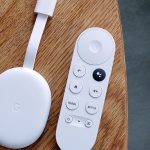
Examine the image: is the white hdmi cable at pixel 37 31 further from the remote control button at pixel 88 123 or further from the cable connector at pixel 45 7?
the remote control button at pixel 88 123

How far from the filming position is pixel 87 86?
57cm

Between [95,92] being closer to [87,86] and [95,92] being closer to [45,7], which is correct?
[87,86]

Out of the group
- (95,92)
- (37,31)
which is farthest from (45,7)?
(95,92)

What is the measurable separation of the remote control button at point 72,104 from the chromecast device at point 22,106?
29 millimetres

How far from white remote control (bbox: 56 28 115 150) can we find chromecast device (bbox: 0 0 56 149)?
3 cm

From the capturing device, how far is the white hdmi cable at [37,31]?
1.94 feet

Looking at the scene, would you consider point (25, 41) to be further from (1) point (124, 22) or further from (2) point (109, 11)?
(1) point (124, 22)

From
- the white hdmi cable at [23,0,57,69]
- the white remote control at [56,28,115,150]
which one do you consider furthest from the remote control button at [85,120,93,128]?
the white hdmi cable at [23,0,57,69]

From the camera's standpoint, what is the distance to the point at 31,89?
574 mm

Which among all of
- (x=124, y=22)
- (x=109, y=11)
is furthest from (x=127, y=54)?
(x=109, y=11)

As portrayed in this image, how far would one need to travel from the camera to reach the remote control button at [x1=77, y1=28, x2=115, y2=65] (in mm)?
567

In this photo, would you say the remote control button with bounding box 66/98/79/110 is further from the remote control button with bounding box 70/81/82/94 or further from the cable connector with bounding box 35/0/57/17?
the cable connector with bounding box 35/0/57/17

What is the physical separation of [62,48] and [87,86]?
0.07 metres

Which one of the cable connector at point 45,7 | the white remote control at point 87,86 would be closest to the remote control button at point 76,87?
the white remote control at point 87,86
